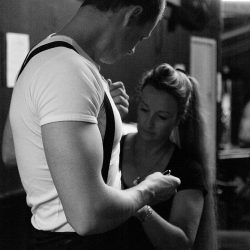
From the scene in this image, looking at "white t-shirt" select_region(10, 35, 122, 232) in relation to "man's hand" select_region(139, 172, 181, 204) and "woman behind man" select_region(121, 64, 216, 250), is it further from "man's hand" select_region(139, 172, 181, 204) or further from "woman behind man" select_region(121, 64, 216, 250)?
"woman behind man" select_region(121, 64, 216, 250)

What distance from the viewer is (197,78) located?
172cm

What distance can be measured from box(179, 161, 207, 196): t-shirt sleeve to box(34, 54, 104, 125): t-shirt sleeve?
2.19 feet

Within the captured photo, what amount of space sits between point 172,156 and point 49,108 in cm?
75

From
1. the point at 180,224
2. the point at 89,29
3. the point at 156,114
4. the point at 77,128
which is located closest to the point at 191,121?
the point at 156,114

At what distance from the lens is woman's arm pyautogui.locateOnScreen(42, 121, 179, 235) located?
0.84 m

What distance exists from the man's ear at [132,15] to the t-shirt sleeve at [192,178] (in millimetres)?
617

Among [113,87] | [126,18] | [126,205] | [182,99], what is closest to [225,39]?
[182,99]

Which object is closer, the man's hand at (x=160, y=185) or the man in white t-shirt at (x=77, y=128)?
the man in white t-shirt at (x=77, y=128)

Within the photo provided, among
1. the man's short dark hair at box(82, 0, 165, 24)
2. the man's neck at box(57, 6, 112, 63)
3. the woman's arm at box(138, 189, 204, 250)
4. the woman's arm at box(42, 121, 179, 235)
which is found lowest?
the woman's arm at box(138, 189, 204, 250)

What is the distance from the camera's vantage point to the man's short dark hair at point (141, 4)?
0.98 meters

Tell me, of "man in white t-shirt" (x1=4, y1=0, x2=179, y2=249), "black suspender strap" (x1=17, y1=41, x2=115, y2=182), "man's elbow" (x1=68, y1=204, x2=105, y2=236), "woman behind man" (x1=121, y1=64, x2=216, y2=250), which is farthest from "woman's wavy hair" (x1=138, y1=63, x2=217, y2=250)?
"man's elbow" (x1=68, y1=204, x2=105, y2=236)

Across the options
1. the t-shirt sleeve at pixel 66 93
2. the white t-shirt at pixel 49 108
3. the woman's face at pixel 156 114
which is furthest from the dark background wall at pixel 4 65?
the t-shirt sleeve at pixel 66 93

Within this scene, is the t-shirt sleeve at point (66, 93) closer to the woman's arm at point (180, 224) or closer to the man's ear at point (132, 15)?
the man's ear at point (132, 15)

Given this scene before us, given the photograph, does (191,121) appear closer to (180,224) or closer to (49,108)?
(180,224)
